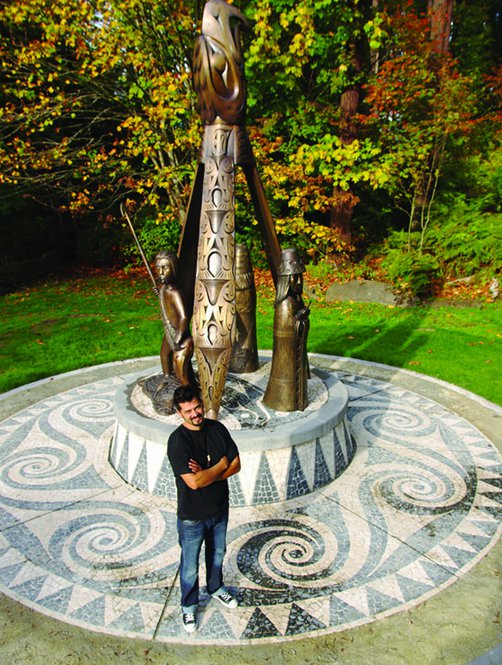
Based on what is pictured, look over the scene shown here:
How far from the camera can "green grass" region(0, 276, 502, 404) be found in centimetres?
979

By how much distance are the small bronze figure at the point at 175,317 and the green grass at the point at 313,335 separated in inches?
181

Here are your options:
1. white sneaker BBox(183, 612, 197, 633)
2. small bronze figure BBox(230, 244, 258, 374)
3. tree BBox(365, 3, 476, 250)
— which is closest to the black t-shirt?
white sneaker BBox(183, 612, 197, 633)

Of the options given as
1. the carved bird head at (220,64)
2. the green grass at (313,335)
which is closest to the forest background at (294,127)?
the green grass at (313,335)

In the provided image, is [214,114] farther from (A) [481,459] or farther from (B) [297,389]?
(A) [481,459]

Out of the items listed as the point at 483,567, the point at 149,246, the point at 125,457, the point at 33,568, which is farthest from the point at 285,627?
the point at 149,246

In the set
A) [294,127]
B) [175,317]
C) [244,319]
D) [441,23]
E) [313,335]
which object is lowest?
[313,335]

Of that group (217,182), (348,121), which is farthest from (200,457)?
(348,121)

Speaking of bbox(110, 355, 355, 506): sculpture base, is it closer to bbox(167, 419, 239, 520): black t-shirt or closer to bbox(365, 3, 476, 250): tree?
bbox(167, 419, 239, 520): black t-shirt

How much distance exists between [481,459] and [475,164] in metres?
16.3

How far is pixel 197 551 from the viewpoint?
3.40 m

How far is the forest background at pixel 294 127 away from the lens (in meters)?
12.6

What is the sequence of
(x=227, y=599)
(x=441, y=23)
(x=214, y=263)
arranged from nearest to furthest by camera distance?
(x=227, y=599), (x=214, y=263), (x=441, y=23)

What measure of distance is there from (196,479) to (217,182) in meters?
3.51

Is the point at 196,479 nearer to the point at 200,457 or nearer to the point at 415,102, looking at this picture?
the point at 200,457
